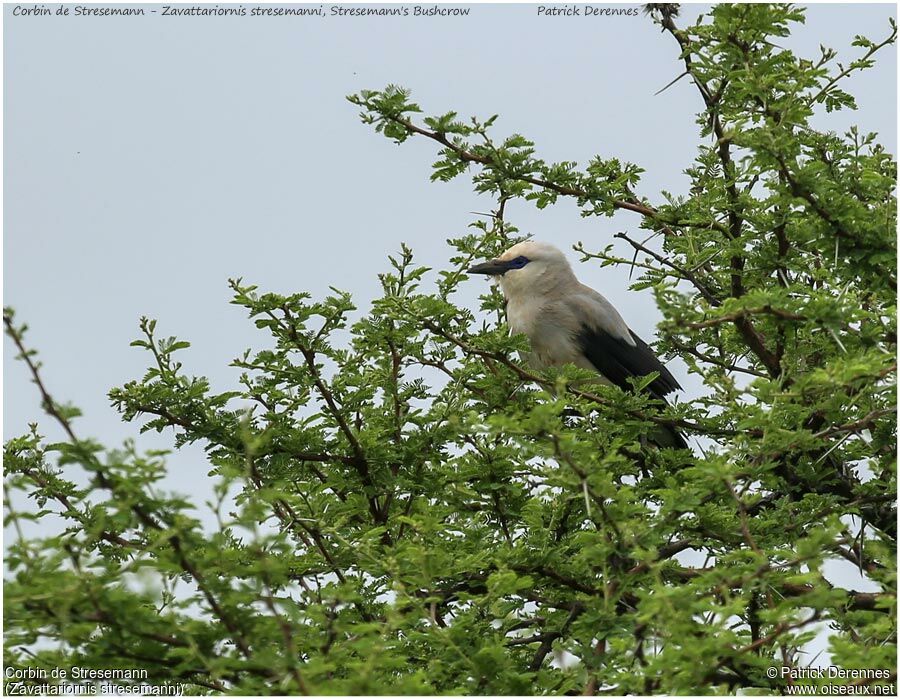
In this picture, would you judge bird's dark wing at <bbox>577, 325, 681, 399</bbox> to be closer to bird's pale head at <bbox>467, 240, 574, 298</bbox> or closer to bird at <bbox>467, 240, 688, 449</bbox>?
bird at <bbox>467, 240, 688, 449</bbox>

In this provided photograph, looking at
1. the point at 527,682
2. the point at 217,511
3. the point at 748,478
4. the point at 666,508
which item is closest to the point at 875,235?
the point at 748,478

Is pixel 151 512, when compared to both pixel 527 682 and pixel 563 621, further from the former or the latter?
pixel 563 621

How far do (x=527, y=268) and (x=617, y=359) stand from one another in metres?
0.78

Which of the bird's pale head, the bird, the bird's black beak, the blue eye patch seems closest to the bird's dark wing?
the bird

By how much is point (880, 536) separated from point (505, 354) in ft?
5.57

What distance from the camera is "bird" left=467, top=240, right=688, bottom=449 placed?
7.33 metres

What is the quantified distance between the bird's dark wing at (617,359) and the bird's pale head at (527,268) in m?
0.42

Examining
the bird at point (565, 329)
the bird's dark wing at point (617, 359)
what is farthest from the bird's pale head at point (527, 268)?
the bird's dark wing at point (617, 359)

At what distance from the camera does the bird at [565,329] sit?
7334 millimetres

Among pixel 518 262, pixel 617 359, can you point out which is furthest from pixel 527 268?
pixel 617 359

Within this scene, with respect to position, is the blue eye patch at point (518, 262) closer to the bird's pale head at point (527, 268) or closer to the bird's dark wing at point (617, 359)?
the bird's pale head at point (527, 268)

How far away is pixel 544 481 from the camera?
4496 mm

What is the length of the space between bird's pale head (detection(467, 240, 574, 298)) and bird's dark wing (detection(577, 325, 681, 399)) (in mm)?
416

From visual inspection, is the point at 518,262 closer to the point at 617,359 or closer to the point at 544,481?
the point at 617,359
